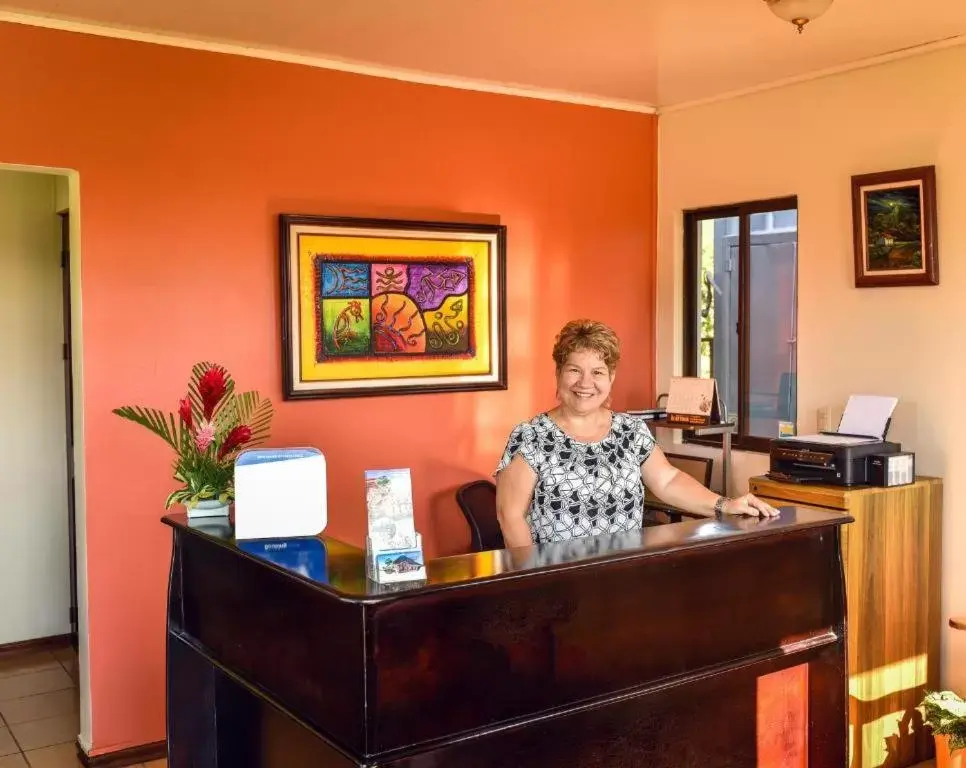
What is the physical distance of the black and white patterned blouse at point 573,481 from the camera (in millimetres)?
3117

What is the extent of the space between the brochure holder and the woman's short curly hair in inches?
39.7

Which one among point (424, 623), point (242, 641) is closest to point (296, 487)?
point (242, 641)

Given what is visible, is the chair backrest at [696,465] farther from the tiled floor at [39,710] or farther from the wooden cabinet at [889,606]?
the tiled floor at [39,710]

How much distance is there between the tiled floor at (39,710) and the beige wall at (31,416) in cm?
25

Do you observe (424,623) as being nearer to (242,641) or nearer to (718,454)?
(242,641)

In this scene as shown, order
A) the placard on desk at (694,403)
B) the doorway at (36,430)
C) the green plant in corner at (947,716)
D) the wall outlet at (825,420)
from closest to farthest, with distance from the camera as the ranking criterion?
the green plant in corner at (947,716) → the wall outlet at (825,420) → the placard on desk at (694,403) → the doorway at (36,430)

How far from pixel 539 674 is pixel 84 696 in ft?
8.19

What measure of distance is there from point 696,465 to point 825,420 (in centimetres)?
80

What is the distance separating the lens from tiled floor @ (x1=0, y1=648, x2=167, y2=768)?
408 cm

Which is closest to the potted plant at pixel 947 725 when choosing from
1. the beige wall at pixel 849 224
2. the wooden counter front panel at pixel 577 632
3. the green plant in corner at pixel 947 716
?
the green plant in corner at pixel 947 716

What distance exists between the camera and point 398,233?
4.50 m

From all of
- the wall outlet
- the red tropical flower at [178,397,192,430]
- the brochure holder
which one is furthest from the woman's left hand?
the wall outlet

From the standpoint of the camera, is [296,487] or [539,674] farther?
[296,487]

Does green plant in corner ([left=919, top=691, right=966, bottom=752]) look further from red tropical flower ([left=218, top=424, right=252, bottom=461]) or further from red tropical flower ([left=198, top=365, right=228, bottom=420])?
red tropical flower ([left=198, top=365, right=228, bottom=420])
